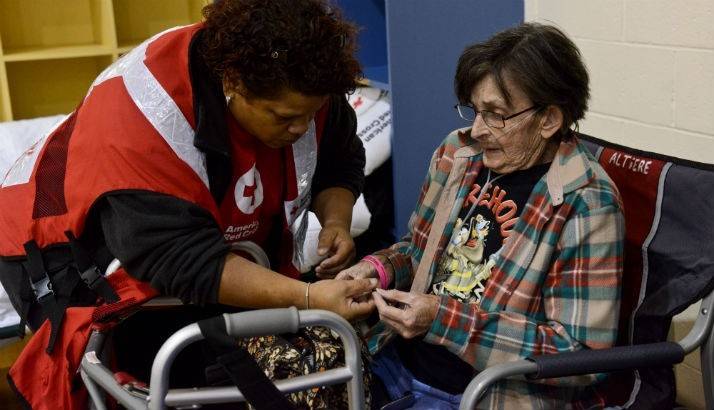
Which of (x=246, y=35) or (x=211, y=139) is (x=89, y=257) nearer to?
(x=211, y=139)

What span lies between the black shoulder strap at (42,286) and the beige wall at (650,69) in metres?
1.37

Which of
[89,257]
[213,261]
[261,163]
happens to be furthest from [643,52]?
[89,257]

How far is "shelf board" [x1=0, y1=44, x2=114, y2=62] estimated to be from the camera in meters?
3.48

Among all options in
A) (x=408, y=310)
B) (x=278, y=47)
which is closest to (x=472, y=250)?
(x=408, y=310)

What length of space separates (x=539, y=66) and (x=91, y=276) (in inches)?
35.7

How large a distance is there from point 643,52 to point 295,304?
117 centimetres

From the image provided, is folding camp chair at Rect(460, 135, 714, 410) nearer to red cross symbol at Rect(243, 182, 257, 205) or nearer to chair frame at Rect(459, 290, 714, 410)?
chair frame at Rect(459, 290, 714, 410)

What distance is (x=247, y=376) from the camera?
1.25m

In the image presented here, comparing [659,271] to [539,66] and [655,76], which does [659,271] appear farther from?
[655,76]

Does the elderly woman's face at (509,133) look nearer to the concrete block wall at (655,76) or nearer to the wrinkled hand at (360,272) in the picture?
the wrinkled hand at (360,272)

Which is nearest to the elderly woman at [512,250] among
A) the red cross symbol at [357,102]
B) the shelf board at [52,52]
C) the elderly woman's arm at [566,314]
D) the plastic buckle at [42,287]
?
the elderly woman's arm at [566,314]

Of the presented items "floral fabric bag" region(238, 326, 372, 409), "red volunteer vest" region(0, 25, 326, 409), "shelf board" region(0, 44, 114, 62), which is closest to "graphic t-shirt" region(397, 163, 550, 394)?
"floral fabric bag" region(238, 326, 372, 409)

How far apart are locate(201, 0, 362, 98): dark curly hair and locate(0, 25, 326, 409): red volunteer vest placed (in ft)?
0.36

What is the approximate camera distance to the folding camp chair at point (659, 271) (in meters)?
1.50
